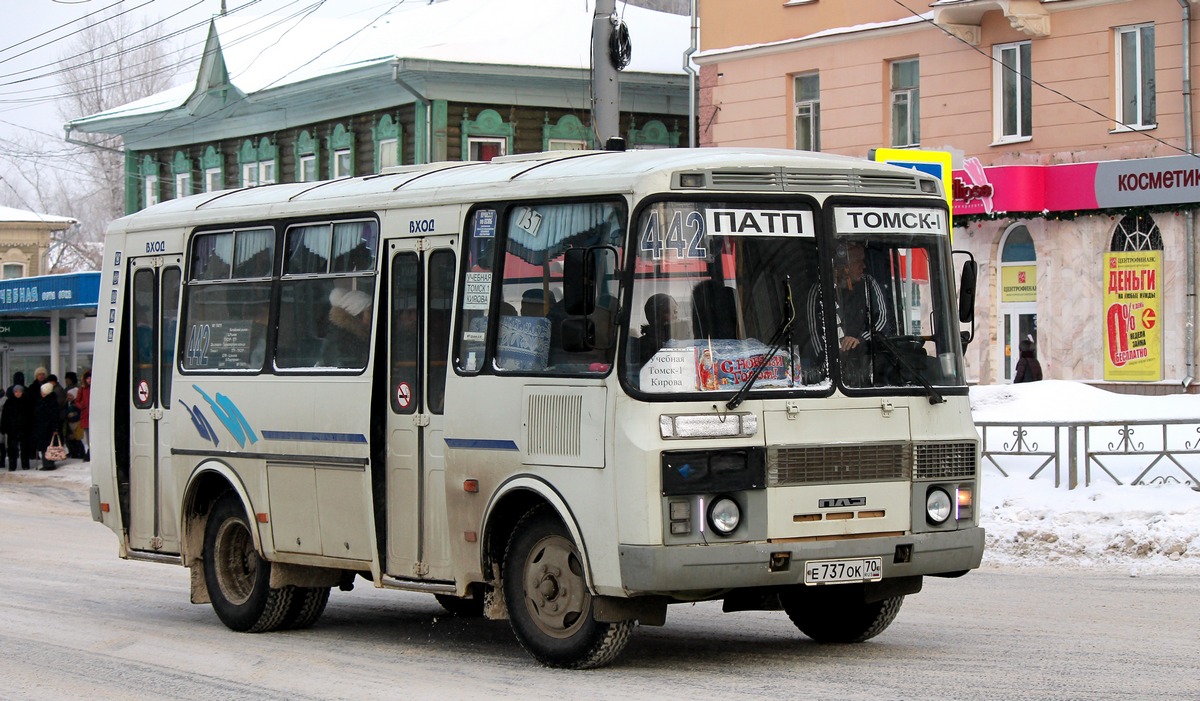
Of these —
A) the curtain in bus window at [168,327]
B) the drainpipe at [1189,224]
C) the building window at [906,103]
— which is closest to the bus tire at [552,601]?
the curtain in bus window at [168,327]

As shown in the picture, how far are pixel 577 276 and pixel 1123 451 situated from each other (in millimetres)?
10499

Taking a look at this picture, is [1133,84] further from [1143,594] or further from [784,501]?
[784,501]

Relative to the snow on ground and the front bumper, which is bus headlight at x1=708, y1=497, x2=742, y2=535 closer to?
the front bumper

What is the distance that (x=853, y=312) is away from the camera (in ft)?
31.0

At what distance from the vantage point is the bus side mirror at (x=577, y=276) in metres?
8.91

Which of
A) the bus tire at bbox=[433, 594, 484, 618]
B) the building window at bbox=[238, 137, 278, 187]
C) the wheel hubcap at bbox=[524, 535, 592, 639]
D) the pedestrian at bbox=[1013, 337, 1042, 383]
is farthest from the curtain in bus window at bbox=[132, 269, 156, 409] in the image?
the building window at bbox=[238, 137, 278, 187]

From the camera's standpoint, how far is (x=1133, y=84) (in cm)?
2886

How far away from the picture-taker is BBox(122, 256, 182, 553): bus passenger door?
1252 centimetres

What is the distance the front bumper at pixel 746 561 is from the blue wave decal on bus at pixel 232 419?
3695 millimetres

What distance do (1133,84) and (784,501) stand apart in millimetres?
21629

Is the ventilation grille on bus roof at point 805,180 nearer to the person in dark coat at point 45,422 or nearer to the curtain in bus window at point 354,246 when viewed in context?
the curtain in bus window at point 354,246

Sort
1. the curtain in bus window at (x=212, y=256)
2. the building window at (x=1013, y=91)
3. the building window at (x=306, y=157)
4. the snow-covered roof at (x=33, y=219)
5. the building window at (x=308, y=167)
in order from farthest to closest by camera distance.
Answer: the snow-covered roof at (x=33, y=219)
the building window at (x=308, y=167)
the building window at (x=306, y=157)
the building window at (x=1013, y=91)
the curtain in bus window at (x=212, y=256)

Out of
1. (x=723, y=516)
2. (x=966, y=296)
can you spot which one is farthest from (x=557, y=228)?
(x=966, y=296)

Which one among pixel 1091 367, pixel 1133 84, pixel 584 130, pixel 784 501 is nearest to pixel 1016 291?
pixel 1091 367
